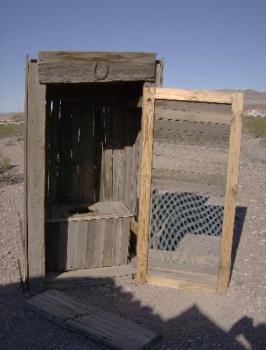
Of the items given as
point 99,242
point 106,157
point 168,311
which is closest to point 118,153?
point 106,157

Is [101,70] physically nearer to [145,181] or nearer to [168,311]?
[145,181]

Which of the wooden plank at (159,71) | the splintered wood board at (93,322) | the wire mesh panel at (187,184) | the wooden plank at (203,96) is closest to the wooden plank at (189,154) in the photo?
the wire mesh panel at (187,184)

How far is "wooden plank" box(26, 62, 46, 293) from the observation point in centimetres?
432

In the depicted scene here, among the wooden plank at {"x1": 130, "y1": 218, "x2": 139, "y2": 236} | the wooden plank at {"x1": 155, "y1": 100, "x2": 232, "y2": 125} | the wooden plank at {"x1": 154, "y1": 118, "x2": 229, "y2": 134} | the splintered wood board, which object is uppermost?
the wooden plank at {"x1": 155, "y1": 100, "x2": 232, "y2": 125}

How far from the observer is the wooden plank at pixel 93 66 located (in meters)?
4.26

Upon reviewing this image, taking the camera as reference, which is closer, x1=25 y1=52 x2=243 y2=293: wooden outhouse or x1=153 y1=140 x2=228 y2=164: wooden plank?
x1=25 y1=52 x2=243 y2=293: wooden outhouse

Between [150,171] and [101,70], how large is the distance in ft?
4.03

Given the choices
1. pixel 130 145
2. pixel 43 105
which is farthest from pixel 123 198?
pixel 43 105

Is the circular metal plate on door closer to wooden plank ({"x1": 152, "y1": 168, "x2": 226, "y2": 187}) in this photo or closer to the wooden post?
the wooden post

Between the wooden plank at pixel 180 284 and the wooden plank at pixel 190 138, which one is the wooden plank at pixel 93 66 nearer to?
the wooden plank at pixel 190 138

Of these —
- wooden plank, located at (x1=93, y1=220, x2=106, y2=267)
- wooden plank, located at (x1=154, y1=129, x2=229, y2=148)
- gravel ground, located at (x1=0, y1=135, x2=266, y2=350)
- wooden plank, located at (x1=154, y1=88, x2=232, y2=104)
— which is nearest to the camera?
gravel ground, located at (x1=0, y1=135, x2=266, y2=350)

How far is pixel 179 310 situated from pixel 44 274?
5.05 ft

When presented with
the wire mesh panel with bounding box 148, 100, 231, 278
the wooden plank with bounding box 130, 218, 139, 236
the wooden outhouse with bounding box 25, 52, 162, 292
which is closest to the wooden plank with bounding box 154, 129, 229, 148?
the wire mesh panel with bounding box 148, 100, 231, 278

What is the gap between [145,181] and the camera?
4.82 m
